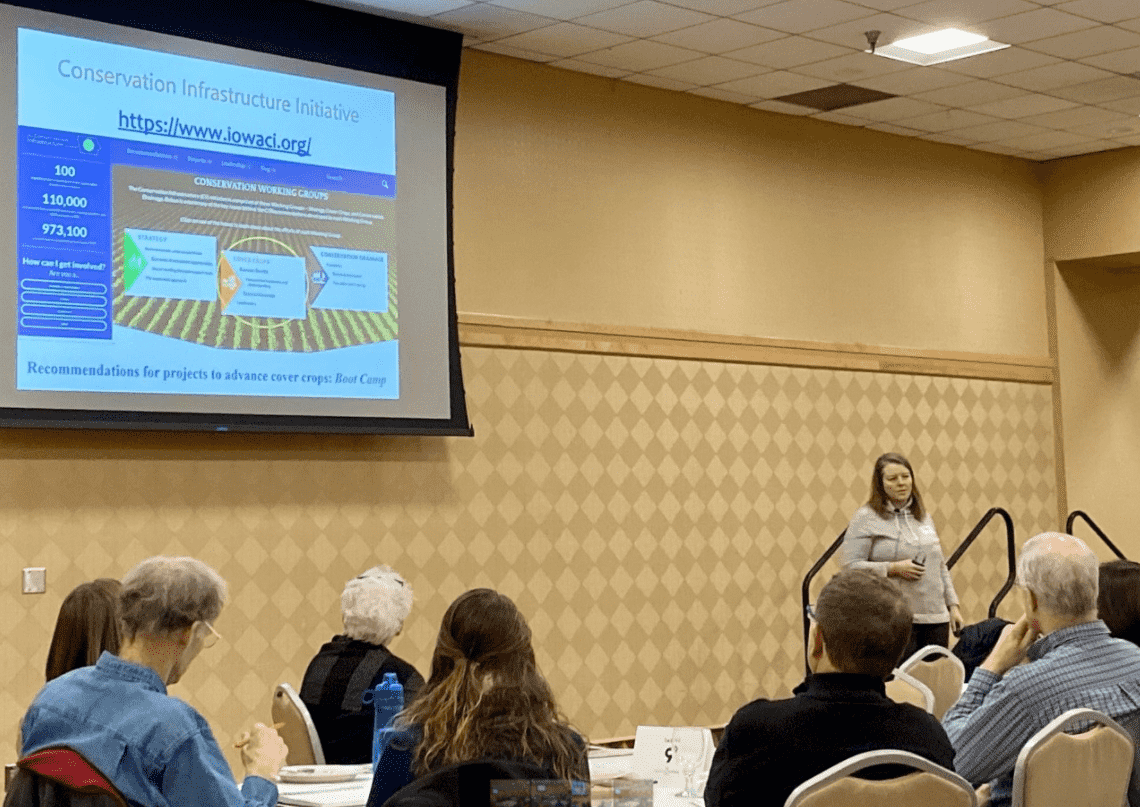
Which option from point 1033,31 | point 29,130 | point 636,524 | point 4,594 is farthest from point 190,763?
point 1033,31

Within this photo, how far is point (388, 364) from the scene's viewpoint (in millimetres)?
7125

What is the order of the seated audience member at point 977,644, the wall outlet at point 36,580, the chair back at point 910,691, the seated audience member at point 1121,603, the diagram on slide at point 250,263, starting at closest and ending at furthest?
the seated audience member at point 1121,603 < the chair back at point 910,691 < the seated audience member at point 977,644 < the wall outlet at point 36,580 < the diagram on slide at point 250,263

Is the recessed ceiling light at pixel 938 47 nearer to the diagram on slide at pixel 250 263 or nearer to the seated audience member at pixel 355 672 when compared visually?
the diagram on slide at pixel 250 263

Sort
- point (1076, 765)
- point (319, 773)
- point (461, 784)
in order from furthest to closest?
1. point (319, 773)
2. point (1076, 765)
3. point (461, 784)

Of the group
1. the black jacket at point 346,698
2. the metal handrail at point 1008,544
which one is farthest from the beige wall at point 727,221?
the black jacket at point 346,698

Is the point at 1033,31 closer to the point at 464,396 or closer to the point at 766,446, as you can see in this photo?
the point at 766,446

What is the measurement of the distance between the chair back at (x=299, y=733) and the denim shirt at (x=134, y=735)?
149 cm

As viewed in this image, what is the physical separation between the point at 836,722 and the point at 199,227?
175 inches

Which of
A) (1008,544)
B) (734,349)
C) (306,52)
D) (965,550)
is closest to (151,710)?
(306,52)

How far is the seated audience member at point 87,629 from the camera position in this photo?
366 cm

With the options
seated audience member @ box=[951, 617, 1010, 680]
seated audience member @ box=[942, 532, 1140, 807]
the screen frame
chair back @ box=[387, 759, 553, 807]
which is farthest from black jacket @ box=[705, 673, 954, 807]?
the screen frame

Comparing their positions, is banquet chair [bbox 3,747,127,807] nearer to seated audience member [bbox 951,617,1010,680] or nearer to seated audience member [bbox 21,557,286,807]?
seated audience member [bbox 21,557,286,807]

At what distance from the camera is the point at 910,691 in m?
4.64

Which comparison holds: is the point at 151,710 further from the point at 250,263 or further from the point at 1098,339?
the point at 1098,339
